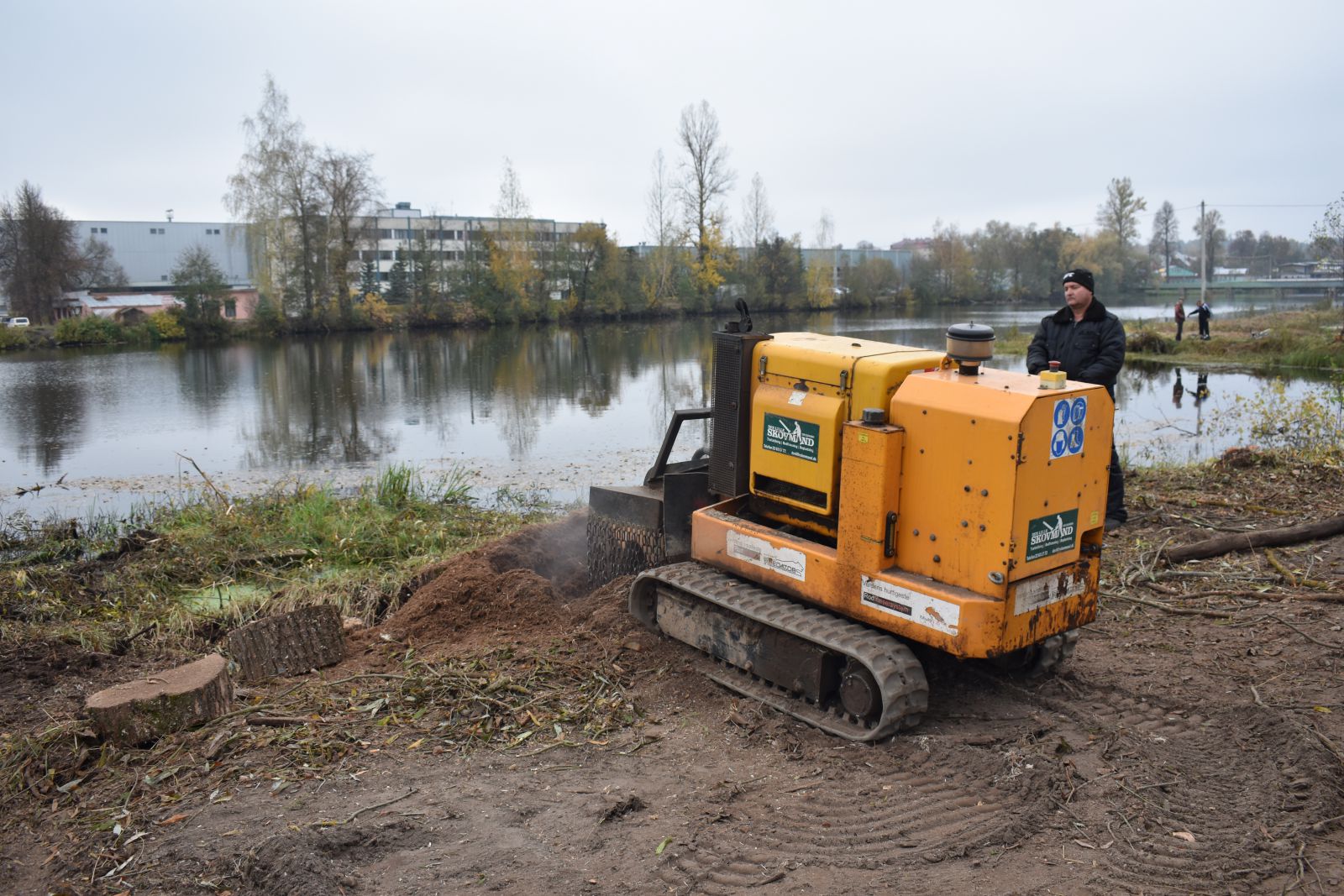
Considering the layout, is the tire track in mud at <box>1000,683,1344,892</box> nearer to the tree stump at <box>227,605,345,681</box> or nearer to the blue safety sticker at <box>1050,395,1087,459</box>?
the blue safety sticker at <box>1050,395,1087,459</box>

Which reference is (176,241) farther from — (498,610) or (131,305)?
(498,610)

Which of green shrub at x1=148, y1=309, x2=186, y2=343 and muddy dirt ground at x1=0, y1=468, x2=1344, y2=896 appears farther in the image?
green shrub at x1=148, y1=309, x2=186, y2=343

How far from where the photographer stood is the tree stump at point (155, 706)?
4980mm

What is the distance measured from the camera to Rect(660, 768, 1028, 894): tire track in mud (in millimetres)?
3891

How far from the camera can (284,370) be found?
1176 inches

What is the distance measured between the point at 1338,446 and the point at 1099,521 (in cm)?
823

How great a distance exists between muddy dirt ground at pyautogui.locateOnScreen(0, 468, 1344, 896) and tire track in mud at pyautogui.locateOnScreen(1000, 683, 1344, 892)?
0.04ft

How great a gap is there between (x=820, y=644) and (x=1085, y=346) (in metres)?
3.54

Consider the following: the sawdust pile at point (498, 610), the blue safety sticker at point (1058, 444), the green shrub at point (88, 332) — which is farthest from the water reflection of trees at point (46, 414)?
the blue safety sticker at point (1058, 444)

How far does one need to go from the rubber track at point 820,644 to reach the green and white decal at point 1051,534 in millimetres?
793

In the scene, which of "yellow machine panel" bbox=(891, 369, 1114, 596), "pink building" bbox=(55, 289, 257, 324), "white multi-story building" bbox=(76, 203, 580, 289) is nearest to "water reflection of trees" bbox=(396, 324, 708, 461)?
"pink building" bbox=(55, 289, 257, 324)

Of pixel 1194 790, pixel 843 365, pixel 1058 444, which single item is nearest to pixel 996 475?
pixel 1058 444

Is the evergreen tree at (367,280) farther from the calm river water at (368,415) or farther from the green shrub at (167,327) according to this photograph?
the calm river water at (368,415)

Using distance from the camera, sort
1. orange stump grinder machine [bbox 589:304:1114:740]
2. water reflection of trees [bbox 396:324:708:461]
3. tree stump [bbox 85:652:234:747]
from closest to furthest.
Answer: orange stump grinder machine [bbox 589:304:1114:740]
tree stump [bbox 85:652:234:747]
water reflection of trees [bbox 396:324:708:461]
